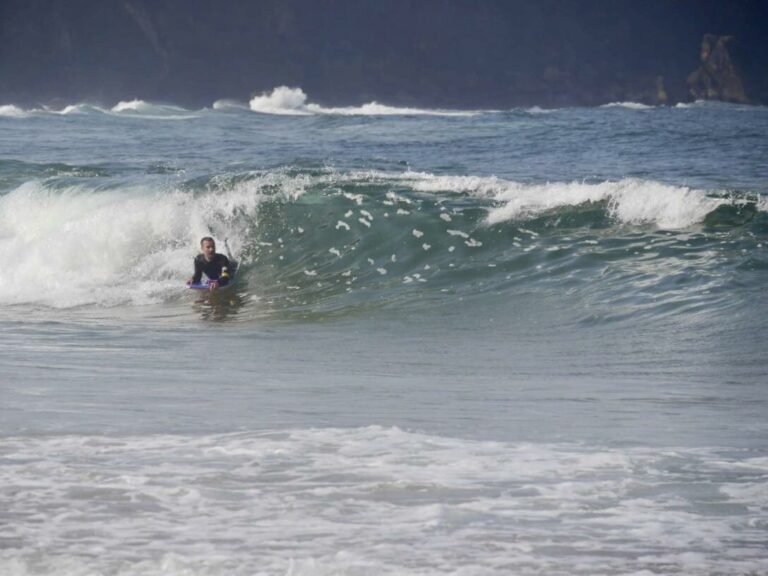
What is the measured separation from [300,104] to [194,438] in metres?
70.8

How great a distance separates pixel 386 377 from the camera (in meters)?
7.04

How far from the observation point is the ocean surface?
3.88 m

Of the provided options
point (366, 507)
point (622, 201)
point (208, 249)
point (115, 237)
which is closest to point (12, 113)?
point (115, 237)

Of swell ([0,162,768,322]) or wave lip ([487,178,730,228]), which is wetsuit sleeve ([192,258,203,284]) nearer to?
swell ([0,162,768,322])

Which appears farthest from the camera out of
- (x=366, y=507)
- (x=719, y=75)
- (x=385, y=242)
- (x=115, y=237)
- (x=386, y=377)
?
(x=719, y=75)

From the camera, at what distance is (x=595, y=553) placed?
12.2ft

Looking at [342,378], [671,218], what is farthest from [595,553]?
[671,218]

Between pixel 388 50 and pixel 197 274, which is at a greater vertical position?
pixel 388 50

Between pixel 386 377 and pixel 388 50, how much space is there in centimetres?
7897

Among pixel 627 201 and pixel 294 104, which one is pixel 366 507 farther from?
pixel 294 104

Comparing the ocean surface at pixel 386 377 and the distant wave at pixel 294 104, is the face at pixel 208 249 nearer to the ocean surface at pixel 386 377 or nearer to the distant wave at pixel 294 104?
the ocean surface at pixel 386 377

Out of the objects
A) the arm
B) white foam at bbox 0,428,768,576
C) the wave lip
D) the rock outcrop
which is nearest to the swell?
the wave lip

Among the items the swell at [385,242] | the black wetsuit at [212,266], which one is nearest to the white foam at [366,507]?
the swell at [385,242]

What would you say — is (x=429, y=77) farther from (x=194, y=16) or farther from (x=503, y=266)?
(x=503, y=266)
